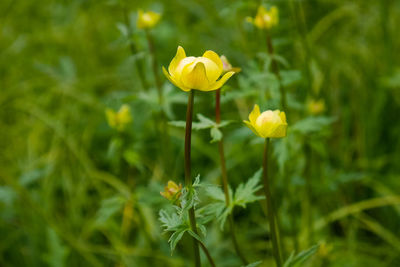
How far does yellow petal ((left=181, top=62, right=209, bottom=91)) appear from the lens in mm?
485

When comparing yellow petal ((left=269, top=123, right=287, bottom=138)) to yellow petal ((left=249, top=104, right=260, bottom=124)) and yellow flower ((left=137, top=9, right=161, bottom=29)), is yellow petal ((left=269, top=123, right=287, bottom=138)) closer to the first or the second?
yellow petal ((left=249, top=104, right=260, bottom=124))

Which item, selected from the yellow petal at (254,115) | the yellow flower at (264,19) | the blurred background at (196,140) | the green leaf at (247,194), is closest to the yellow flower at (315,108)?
the blurred background at (196,140)

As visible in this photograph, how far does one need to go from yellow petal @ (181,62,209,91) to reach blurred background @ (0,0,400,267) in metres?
0.42

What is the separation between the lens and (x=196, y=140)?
1395mm

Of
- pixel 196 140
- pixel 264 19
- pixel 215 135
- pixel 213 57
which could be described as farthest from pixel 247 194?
pixel 196 140

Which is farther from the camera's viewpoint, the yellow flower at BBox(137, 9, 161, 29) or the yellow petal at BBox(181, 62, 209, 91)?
the yellow flower at BBox(137, 9, 161, 29)

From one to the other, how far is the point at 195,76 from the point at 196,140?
0.91m

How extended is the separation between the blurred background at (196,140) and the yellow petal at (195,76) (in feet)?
1.38

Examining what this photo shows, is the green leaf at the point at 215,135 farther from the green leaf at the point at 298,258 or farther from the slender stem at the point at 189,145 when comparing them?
the green leaf at the point at 298,258

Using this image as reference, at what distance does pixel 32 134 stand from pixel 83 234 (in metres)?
0.54

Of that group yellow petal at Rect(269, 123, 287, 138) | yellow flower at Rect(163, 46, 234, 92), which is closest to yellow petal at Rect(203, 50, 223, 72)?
yellow flower at Rect(163, 46, 234, 92)

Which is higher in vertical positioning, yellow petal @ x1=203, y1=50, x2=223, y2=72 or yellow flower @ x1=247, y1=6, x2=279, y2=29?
yellow flower @ x1=247, y1=6, x2=279, y2=29

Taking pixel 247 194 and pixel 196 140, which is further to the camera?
pixel 196 140

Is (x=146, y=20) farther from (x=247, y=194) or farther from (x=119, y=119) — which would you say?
(x=247, y=194)
